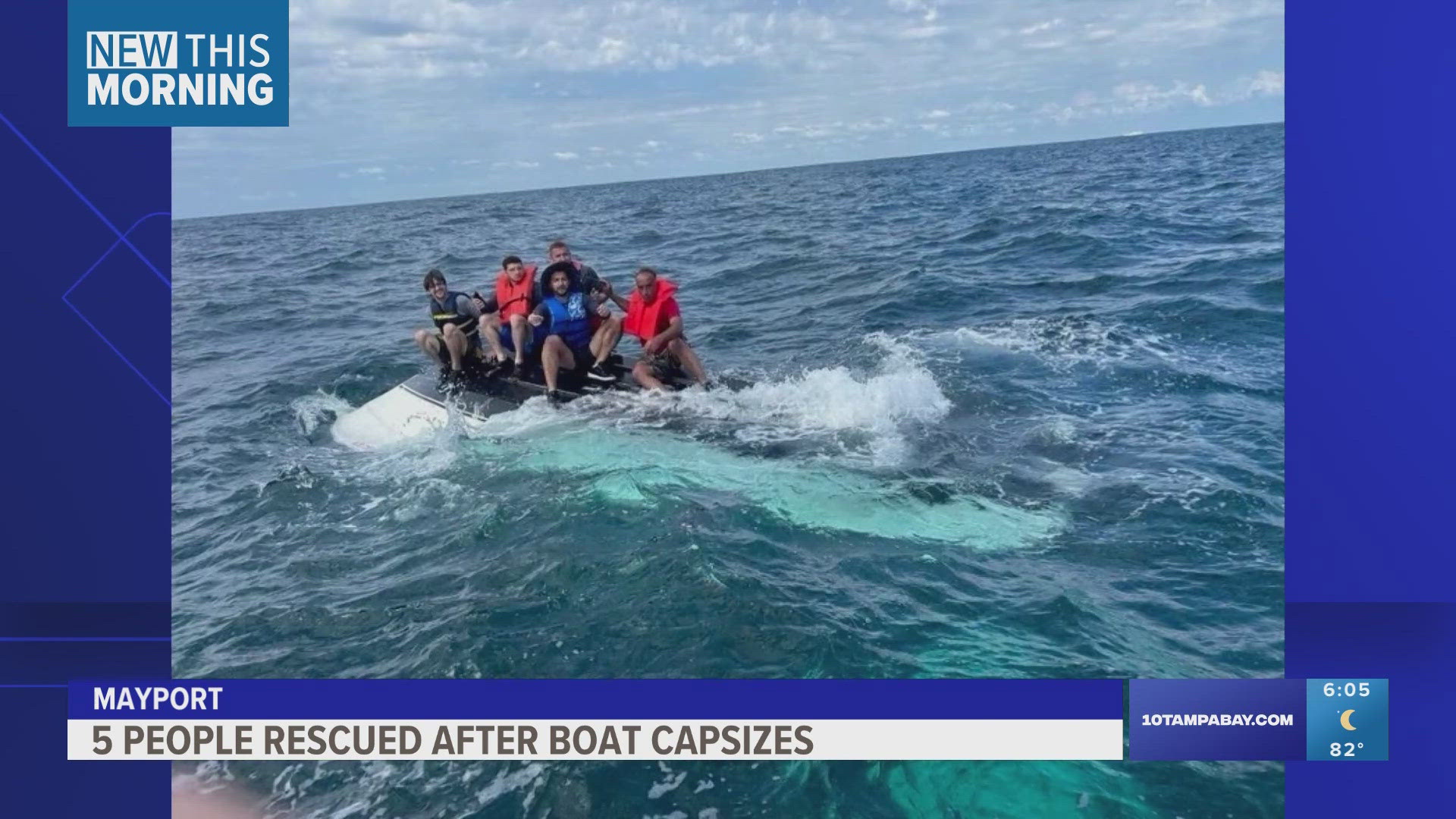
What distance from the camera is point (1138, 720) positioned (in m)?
4.22

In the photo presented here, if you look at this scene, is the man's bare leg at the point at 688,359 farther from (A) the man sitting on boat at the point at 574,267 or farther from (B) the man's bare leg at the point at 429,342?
(B) the man's bare leg at the point at 429,342

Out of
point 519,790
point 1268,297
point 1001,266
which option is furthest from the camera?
point 1001,266

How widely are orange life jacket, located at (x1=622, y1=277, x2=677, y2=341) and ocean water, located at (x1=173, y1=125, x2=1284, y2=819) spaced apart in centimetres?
89

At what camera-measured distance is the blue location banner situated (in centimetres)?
411

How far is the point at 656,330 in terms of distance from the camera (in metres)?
11.6

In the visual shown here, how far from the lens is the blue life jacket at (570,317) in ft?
38.5

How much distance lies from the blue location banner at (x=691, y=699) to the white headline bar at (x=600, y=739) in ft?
0.13

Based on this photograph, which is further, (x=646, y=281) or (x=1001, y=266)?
(x=1001, y=266)

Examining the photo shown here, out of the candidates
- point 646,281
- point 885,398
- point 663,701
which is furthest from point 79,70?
point 885,398

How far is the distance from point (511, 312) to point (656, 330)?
1.88m

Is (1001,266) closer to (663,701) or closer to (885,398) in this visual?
(885,398)

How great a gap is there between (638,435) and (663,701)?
644 cm

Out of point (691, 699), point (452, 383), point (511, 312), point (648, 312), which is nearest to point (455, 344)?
point (452, 383)

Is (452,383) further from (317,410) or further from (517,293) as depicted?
(317,410)
